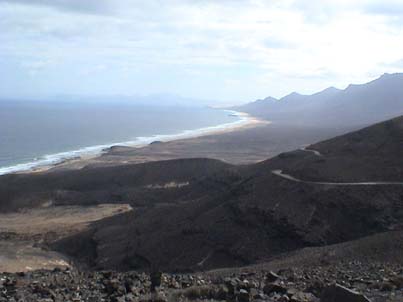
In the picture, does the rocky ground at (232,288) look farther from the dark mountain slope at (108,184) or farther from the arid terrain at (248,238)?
the dark mountain slope at (108,184)

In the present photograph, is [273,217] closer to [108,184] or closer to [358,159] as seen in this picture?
[358,159]

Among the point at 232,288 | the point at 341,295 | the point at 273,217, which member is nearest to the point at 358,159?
the point at 273,217

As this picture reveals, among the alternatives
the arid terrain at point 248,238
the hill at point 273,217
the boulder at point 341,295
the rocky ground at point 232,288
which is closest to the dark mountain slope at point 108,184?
the arid terrain at point 248,238

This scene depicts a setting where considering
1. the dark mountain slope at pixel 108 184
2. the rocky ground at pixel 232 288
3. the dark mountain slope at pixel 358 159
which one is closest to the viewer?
the rocky ground at pixel 232 288

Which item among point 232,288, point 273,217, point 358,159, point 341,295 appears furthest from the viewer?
point 358,159

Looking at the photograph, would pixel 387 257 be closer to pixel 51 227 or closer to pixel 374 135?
pixel 374 135

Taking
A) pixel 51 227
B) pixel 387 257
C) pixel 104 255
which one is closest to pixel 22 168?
pixel 51 227

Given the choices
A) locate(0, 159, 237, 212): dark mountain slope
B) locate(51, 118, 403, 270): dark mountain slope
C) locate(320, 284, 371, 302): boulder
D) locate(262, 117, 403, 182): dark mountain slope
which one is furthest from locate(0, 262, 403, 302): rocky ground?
locate(0, 159, 237, 212): dark mountain slope

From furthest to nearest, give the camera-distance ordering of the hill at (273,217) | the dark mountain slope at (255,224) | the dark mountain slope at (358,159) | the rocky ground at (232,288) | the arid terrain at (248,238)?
the dark mountain slope at (358,159) < the hill at (273,217) < the dark mountain slope at (255,224) < the arid terrain at (248,238) < the rocky ground at (232,288)

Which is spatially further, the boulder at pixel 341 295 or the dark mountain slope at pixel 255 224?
the dark mountain slope at pixel 255 224
